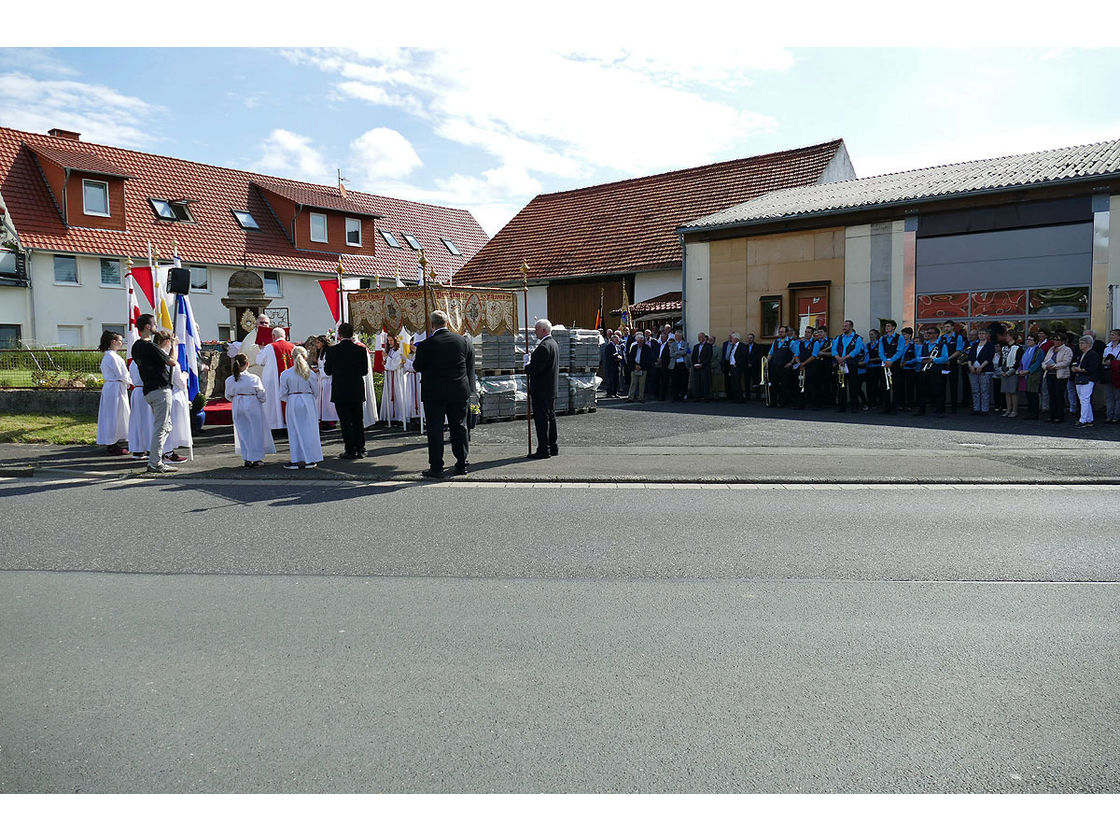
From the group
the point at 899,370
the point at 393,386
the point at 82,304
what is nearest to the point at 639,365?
the point at 899,370

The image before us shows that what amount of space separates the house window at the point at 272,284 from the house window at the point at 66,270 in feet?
27.5

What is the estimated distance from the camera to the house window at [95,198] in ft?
117

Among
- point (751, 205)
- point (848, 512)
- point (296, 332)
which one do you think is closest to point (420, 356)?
point (848, 512)

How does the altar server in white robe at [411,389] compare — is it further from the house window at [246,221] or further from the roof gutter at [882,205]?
the house window at [246,221]

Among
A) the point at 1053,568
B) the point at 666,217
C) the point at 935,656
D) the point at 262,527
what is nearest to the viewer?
the point at 935,656

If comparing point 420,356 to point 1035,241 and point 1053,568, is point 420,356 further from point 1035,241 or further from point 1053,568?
point 1035,241

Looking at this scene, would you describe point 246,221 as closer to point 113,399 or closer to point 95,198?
point 95,198

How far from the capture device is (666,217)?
113 feet

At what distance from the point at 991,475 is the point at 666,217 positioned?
25068mm

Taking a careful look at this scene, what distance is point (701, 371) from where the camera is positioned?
2305 cm

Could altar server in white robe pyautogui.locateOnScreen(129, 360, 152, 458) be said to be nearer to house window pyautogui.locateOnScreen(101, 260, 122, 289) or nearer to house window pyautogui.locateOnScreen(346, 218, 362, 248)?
house window pyautogui.locateOnScreen(101, 260, 122, 289)

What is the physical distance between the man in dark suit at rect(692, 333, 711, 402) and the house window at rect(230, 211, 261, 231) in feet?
88.2

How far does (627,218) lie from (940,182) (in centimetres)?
1526

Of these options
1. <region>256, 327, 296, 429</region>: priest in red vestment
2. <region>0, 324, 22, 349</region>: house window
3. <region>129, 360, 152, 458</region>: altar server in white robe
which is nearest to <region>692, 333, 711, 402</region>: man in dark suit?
<region>256, 327, 296, 429</region>: priest in red vestment
